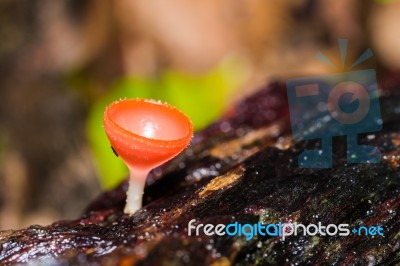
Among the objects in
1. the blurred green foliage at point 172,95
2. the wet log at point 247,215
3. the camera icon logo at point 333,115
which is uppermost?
the camera icon logo at point 333,115

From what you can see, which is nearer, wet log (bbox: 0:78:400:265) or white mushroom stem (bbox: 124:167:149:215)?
wet log (bbox: 0:78:400:265)

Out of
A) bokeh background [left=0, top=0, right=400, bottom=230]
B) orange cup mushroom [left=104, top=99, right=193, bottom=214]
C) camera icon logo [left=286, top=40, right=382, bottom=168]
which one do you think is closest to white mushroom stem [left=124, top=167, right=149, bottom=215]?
orange cup mushroom [left=104, top=99, right=193, bottom=214]

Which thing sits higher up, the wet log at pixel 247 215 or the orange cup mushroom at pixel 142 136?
the orange cup mushroom at pixel 142 136

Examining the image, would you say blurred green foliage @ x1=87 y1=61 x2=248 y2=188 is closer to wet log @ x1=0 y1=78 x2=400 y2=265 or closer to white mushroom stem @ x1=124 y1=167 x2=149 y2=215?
wet log @ x1=0 y1=78 x2=400 y2=265

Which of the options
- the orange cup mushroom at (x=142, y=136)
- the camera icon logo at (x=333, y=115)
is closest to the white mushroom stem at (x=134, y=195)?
the orange cup mushroom at (x=142, y=136)

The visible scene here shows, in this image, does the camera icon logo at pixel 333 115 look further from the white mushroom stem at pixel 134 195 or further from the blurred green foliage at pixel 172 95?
the blurred green foliage at pixel 172 95

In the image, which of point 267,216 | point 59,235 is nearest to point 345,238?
point 267,216

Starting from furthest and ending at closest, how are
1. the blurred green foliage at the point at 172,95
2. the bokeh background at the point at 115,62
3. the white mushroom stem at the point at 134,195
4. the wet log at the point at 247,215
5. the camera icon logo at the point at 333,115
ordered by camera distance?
the bokeh background at the point at 115,62 < the blurred green foliage at the point at 172,95 < the camera icon logo at the point at 333,115 < the white mushroom stem at the point at 134,195 < the wet log at the point at 247,215
